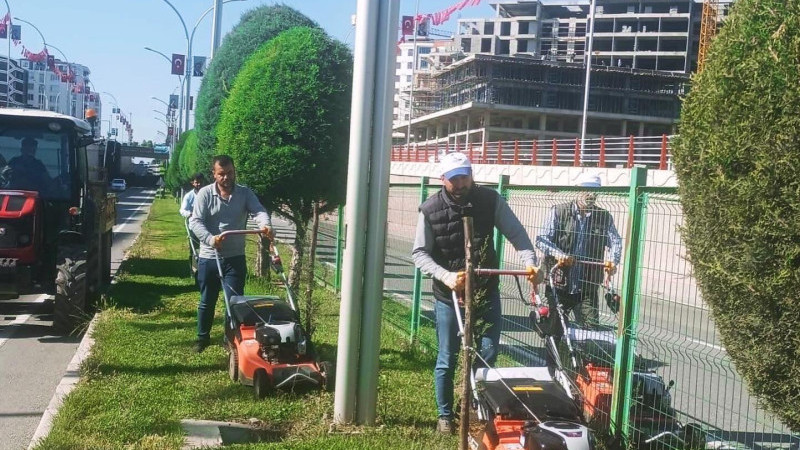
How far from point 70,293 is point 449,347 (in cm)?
536

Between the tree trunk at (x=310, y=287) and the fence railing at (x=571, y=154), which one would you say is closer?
the tree trunk at (x=310, y=287)

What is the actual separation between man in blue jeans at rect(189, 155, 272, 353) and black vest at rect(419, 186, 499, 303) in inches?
102

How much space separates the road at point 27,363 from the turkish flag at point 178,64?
1137 inches

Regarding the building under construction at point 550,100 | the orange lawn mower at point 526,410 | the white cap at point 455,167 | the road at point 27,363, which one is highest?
the building under construction at point 550,100

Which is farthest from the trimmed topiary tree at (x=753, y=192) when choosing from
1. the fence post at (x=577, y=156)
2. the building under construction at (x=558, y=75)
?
the building under construction at (x=558, y=75)

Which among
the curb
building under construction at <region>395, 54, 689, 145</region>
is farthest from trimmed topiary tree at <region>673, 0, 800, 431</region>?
building under construction at <region>395, 54, 689, 145</region>

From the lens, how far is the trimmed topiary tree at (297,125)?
10242 millimetres

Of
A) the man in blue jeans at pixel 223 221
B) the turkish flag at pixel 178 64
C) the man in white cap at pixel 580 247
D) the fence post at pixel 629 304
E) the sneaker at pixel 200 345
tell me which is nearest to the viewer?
the fence post at pixel 629 304

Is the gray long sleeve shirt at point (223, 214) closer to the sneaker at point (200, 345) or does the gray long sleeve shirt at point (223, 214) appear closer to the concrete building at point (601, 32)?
the sneaker at point (200, 345)

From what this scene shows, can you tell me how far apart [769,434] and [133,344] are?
5758 millimetres

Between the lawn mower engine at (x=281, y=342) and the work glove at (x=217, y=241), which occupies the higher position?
the work glove at (x=217, y=241)

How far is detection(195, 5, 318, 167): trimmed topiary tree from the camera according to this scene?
14.3 meters

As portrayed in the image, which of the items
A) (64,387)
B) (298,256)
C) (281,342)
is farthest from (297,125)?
(64,387)

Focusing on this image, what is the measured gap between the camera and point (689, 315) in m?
4.48
